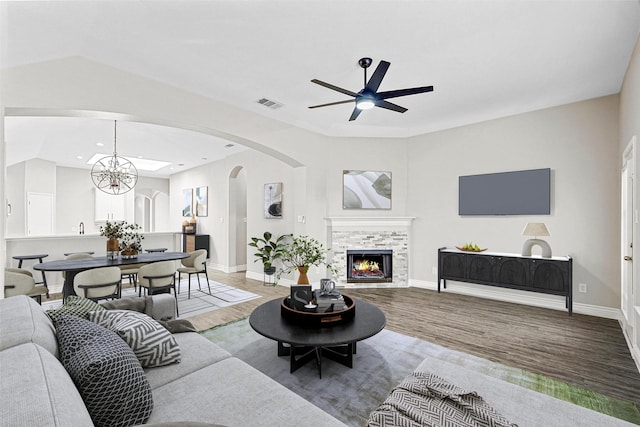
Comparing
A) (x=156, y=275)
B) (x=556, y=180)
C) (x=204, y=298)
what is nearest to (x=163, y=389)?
(x=156, y=275)

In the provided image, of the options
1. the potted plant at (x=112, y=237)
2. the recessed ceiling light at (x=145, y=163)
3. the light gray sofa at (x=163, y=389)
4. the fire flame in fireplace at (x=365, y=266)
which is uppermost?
the recessed ceiling light at (x=145, y=163)

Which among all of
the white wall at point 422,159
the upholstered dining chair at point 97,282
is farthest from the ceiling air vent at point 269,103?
the upholstered dining chair at point 97,282

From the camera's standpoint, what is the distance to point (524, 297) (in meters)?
4.47

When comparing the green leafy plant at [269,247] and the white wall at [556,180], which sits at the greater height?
the white wall at [556,180]

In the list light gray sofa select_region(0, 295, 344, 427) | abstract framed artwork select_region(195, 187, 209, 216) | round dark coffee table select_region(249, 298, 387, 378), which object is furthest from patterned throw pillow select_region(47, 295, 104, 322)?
abstract framed artwork select_region(195, 187, 209, 216)

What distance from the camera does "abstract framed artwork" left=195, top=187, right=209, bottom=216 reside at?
26.0 feet

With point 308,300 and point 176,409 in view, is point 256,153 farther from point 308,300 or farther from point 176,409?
point 176,409

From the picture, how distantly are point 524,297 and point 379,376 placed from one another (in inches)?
129

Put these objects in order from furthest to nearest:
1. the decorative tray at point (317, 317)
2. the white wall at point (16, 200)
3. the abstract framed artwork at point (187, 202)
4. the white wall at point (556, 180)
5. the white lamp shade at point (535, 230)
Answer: the abstract framed artwork at point (187, 202) → the white wall at point (16, 200) → the white lamp shade at point (535, 230) → the white wall at point (556, 180) → the decorative tray at point (317, 317)

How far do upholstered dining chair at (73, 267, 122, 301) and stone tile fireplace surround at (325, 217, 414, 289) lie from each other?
3.40 meters

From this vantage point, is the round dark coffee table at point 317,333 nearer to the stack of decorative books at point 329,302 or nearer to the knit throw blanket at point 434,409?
the stack of decorative books at point 329,302

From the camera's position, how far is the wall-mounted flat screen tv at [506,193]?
4.33 meters

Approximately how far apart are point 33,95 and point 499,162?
19.1 ft

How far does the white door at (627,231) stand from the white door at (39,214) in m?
10.5
